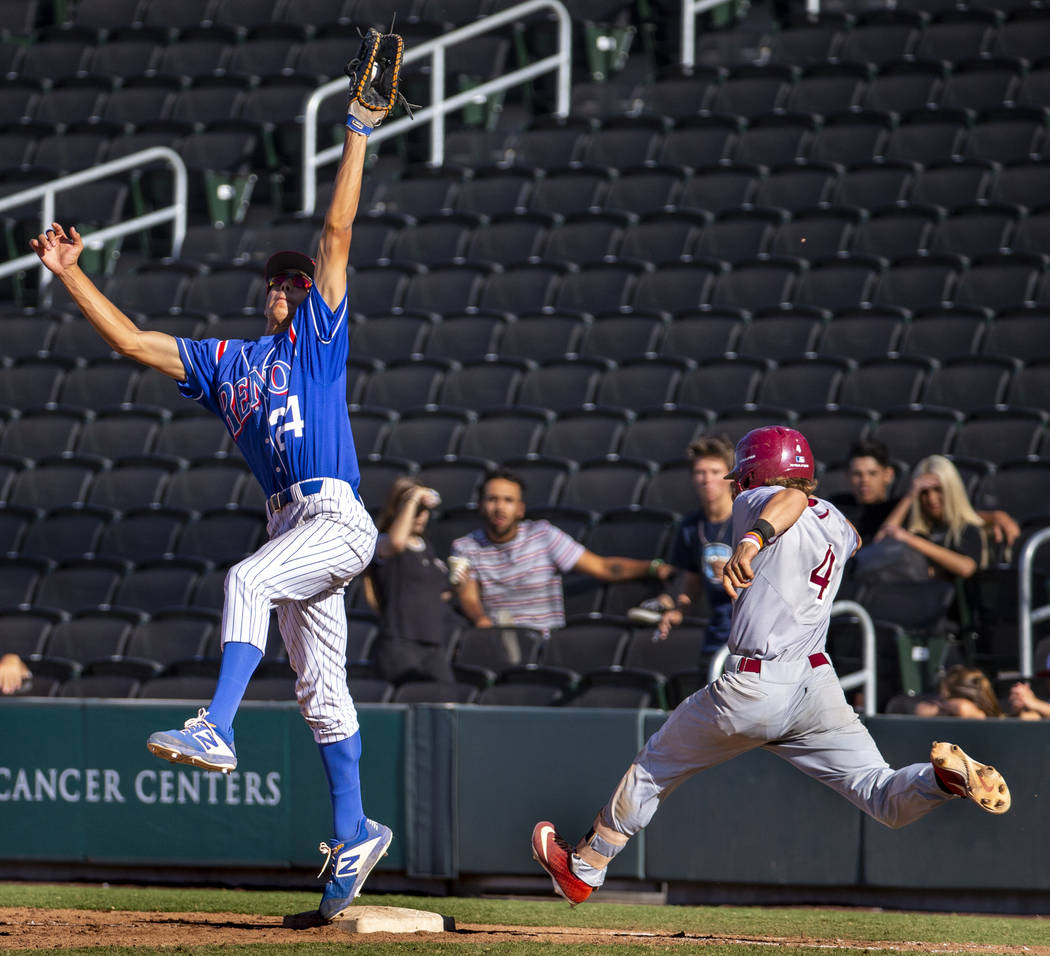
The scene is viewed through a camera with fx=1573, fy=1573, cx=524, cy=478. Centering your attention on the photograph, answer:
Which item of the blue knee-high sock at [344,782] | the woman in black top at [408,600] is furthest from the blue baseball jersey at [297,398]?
the woman in black top at [408,600]

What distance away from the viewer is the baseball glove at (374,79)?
489 cm

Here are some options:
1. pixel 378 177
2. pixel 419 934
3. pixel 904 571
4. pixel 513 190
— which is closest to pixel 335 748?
pixel 419 934

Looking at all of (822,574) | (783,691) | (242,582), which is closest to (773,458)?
(822,574)

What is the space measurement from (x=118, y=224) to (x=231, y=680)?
991 cm

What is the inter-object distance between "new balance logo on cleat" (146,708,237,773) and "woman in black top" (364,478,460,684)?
11.1ft

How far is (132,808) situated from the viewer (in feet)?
24.7

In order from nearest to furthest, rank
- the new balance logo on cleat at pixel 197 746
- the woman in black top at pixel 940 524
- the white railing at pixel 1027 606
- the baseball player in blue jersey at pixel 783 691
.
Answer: the new balance logo on cleat at pixel 197 746 → the baseball player in blue jersey at pixel 783 691 → the white railing at pixel 1027 606 → the woman in black top at pixel 940 524

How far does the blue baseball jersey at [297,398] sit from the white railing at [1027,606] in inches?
145

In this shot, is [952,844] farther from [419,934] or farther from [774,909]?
[419,934]

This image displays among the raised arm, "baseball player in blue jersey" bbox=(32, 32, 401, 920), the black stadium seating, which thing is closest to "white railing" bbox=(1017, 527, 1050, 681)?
the black stadium seating

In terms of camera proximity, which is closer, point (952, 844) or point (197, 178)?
point (952, 844)

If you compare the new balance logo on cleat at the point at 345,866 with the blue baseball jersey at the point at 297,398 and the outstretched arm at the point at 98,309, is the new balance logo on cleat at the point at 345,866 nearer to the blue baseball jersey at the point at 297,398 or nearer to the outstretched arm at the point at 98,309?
the blue baseball jersey at the point at 297,398

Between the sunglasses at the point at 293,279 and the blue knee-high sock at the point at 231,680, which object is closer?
the blue knee-high sock at the point at 231,680

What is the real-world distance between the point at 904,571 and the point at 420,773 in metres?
2.67
